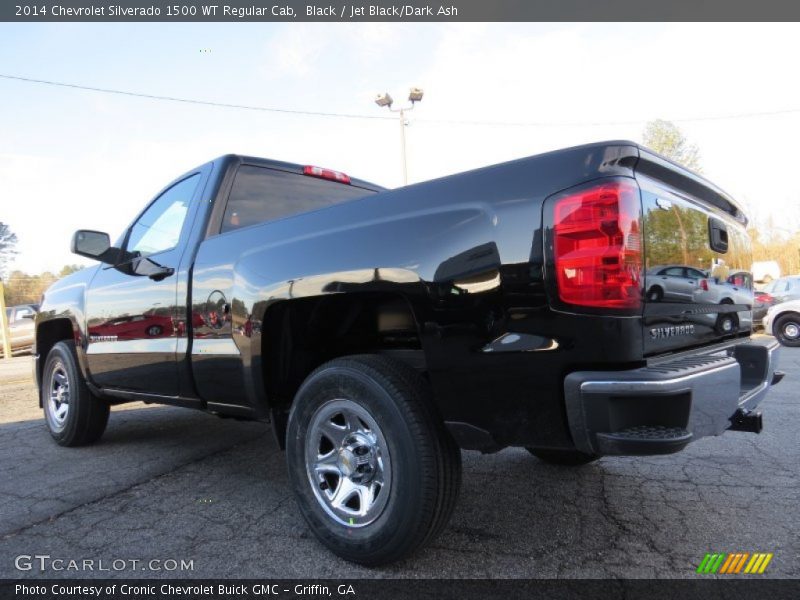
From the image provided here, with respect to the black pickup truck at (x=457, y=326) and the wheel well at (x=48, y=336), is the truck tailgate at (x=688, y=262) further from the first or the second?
the wheel well at (x=48, y=336)

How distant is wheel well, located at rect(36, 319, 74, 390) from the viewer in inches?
195

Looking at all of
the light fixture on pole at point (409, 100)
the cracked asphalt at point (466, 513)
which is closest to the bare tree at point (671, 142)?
the light fixture on pole at point (409, 100)

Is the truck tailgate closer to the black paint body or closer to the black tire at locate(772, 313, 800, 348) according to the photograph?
the black paint body

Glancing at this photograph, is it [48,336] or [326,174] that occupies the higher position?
[326,174]

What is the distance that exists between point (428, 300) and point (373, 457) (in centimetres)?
73

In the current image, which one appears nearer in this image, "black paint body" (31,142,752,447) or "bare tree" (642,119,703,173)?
"black paint body" (31,142,752,447)

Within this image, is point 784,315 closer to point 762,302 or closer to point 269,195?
point 762,302

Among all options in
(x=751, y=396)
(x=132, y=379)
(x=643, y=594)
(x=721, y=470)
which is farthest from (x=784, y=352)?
(x=132, y=379)

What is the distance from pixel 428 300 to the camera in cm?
215

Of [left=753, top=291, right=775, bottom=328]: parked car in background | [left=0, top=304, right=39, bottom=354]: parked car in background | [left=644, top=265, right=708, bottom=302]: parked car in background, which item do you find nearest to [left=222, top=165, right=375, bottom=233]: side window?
[left=644, top=265, right=708, bottom=302]: parked car in background

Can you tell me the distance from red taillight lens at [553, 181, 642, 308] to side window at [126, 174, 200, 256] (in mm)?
2627

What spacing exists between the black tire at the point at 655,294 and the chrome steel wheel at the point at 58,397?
4.50 metres

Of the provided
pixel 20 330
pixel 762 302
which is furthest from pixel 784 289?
pixel 20 330

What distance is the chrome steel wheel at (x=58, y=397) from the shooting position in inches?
185
